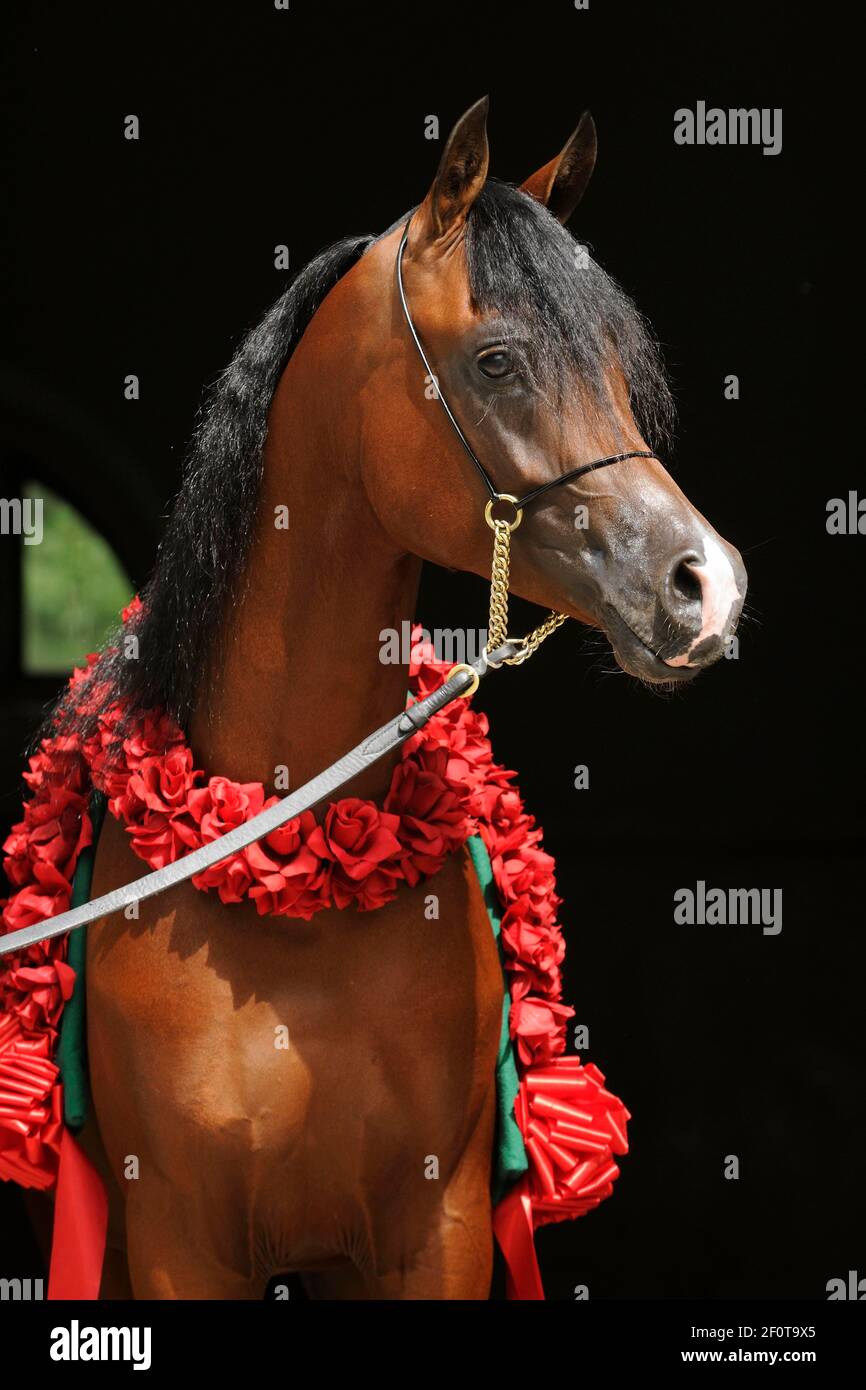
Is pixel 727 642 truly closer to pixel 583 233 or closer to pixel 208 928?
pixel 208 928

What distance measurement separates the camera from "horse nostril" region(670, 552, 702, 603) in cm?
181

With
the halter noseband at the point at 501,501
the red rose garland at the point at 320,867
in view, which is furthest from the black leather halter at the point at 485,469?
the red rose garland at the point at 320,867

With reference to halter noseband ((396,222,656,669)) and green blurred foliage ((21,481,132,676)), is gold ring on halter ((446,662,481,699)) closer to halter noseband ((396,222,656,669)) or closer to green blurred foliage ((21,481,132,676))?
halter noseband ((396,222,656,669))

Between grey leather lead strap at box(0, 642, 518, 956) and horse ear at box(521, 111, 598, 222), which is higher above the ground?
horse ear at box(521, 111, 598, 222)

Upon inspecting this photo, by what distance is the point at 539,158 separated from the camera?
13.4 feet

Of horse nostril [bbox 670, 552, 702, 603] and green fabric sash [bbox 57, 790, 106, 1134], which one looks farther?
green fabric sash [bbox 57, 790, 106, 1134]

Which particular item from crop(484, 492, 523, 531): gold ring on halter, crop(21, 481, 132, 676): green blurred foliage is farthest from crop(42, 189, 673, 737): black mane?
crop(21, 481, 132, 676): green blurred foliage

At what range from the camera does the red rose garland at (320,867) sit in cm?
208

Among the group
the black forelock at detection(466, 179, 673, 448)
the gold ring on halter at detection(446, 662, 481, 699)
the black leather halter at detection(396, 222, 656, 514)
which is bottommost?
the gold ring on halter at detection(446, 662, 481, 699)

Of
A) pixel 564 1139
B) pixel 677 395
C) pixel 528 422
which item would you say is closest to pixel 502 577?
pixel 528 422

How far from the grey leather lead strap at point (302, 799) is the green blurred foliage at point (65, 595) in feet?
10.5

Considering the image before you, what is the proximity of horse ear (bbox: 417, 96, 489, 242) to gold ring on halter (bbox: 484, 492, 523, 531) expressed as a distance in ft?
1.14

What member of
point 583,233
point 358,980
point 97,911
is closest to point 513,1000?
point 358,980

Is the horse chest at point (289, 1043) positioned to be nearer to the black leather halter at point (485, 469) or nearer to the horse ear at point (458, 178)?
the black leather halter at point (485, 469)
